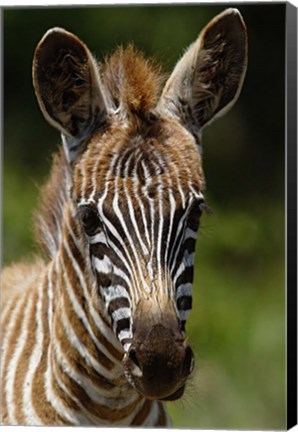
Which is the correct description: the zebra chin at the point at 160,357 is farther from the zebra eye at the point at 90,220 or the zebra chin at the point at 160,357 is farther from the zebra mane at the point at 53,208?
the zebra mane at the point at 53,208

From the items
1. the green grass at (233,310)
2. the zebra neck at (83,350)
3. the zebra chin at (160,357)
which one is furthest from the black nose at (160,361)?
the green grass at (233,310)

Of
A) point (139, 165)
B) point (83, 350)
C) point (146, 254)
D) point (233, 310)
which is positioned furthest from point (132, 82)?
point (233, 310)

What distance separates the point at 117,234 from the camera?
446 cm

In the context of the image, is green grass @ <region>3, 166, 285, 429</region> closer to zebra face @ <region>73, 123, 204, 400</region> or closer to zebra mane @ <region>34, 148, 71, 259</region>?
zebra mane @ <region>34, 148, 71, 259</region>

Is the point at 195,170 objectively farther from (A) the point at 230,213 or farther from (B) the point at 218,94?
(A) the point at 230,213

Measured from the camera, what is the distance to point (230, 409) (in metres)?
6.19

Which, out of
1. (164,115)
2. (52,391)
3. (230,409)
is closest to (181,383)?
(52,391)

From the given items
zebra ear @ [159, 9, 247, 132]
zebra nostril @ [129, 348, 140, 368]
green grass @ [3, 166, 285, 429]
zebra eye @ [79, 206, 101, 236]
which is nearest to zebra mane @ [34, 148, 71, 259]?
zebra eye @ [79, 206, 101, 236]

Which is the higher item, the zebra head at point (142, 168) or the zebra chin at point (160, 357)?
the zebra head at point (142, 168)

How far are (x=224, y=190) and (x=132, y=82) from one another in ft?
5.37

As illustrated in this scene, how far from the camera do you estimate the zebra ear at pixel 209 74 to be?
15.9 ft

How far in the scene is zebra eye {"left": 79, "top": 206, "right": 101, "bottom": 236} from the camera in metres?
4.55

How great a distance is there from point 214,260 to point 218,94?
1809 mm

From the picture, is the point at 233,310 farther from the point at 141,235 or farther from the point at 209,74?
the point at 141,235
